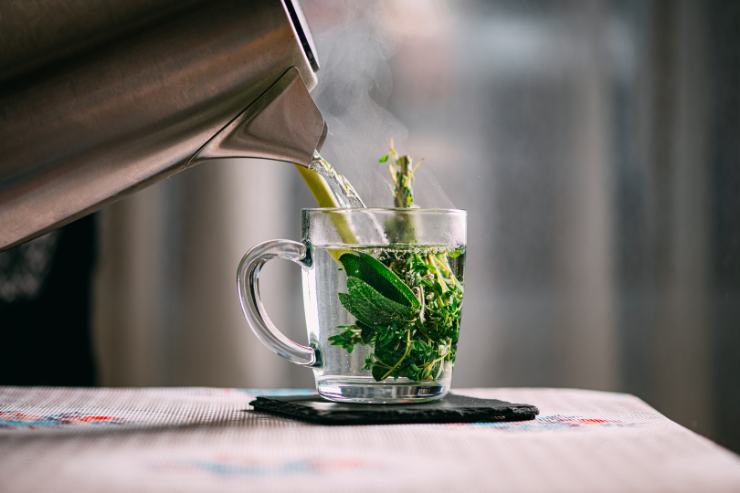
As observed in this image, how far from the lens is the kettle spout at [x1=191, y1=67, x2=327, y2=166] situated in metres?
0.64

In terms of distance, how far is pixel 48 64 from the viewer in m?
0.58

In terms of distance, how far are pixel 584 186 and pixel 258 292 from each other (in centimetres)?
115

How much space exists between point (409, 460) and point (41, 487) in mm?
185

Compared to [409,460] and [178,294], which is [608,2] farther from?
[409,460]

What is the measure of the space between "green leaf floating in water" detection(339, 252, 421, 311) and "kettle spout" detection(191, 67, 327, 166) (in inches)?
3.8

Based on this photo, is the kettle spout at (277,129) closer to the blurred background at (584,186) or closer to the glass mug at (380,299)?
the glass mug at (380,299)

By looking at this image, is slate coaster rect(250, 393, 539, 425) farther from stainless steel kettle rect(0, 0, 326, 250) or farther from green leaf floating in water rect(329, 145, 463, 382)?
stainless steel kettle rect(0, 0, 326, 250)

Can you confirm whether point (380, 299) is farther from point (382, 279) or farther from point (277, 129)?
point (277, 129)

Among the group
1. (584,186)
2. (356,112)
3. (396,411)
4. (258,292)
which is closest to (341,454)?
(396,411)

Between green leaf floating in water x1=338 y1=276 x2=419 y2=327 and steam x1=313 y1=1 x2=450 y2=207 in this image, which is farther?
steam x1=313 y1=1 x2=450 y2=207

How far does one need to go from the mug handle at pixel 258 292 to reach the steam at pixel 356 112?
124 millimetres

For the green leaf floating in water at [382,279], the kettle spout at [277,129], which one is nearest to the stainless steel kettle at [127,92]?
the kettle spout at [277,129]

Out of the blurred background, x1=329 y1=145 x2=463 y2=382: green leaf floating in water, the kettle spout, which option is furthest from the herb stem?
the blurred background

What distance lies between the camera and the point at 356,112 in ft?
2.76
